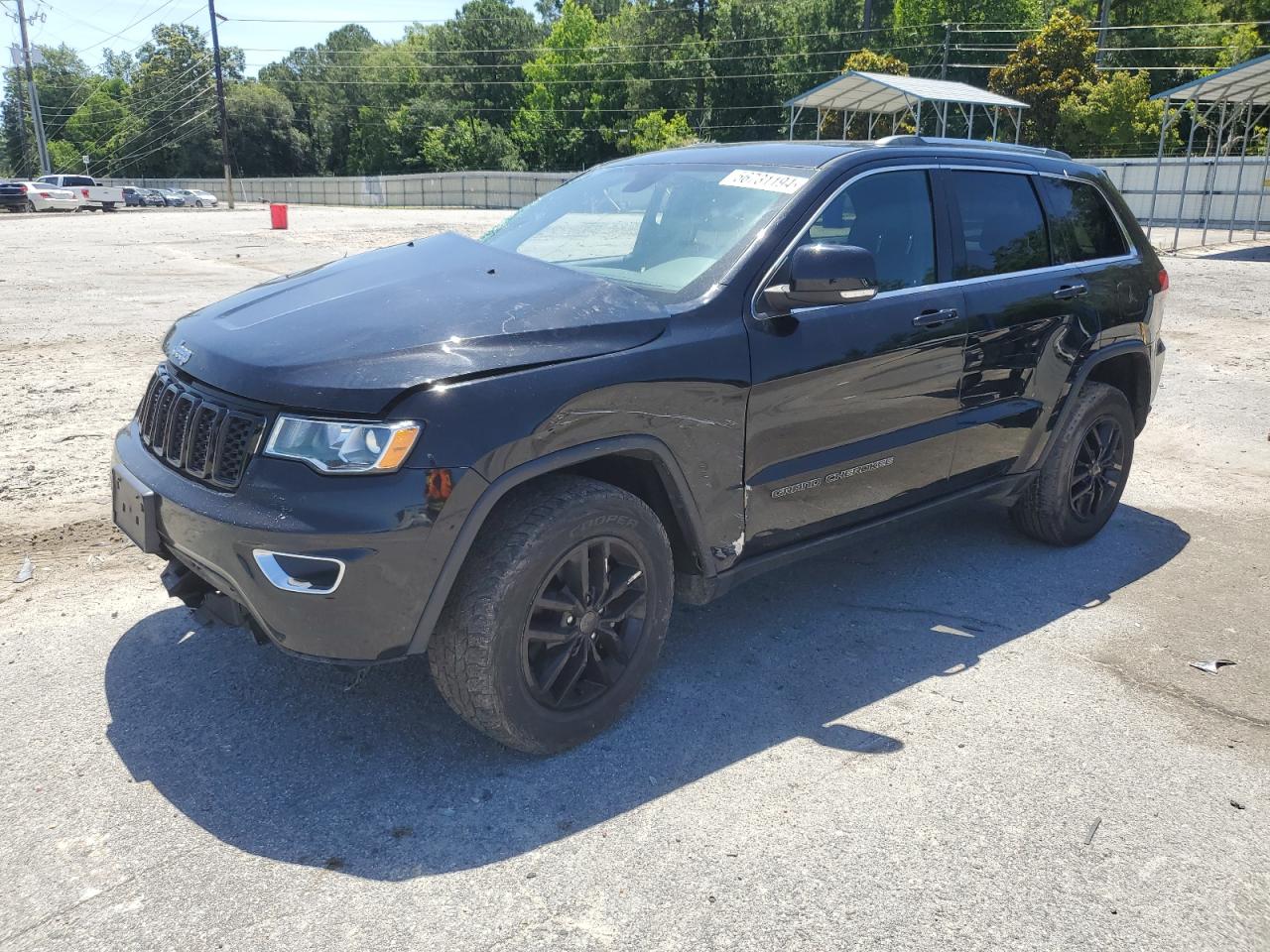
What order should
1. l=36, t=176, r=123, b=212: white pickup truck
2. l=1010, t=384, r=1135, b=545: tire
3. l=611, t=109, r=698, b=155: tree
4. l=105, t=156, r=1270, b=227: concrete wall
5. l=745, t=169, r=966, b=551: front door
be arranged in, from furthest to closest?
l=611, t=109, r=698, b=155: tree → l=36, t=176, r=123, b=212: white pickup truck → l=105, t=156, r=1270, b=227: concrete wall → l=1010, t=384, r=1135, b=545: tire → l=745, t=169, r=966, b=551: front door

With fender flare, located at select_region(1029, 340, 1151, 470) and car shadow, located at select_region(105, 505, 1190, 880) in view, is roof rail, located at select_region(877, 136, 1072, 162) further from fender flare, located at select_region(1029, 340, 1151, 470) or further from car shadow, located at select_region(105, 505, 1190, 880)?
car shadow, located at select_region(105, 505, 1190, 880)

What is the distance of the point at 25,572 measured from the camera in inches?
178

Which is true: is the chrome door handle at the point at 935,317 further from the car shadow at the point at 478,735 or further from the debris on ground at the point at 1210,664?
the debris on ground at the point at 1210,664

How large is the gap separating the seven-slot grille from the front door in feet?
5.28

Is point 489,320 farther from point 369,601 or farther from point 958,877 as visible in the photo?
point 958,877

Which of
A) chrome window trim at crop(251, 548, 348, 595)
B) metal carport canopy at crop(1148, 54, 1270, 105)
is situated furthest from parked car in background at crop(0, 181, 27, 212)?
chrome window trim at crop(251, 548, 348, 595)

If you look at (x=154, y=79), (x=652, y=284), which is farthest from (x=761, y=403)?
(x=154, y=79)

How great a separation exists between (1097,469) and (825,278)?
103 inches

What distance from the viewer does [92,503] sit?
536 cm

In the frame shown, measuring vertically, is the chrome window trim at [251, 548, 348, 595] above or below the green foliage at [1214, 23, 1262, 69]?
below

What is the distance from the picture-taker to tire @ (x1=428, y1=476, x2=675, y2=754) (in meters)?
2.94

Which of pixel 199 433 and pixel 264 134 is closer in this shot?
pixel 199 433

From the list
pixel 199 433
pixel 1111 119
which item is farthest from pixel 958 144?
pixel 1111 119

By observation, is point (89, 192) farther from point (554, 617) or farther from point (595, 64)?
point (554, 617)
